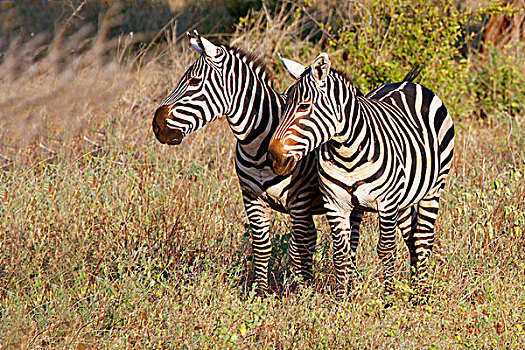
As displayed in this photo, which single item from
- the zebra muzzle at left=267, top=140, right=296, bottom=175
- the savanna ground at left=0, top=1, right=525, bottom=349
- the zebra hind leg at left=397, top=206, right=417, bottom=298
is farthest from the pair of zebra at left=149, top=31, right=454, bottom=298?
the savanna ground at left=0, top=1, right=525, bottom=349

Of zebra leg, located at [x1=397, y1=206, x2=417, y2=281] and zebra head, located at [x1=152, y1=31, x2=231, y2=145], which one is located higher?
zebra head, located at [x1=152, y1=31, x2=231, y2=145]

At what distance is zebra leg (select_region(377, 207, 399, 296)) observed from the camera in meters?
3.82

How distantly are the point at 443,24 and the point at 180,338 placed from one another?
622 cm

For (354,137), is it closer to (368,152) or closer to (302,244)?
(368,152)

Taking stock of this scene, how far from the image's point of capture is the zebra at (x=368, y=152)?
11.2 feet

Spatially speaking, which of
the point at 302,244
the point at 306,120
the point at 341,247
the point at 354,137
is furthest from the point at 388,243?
the point at 306,120

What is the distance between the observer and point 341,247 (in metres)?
3.88

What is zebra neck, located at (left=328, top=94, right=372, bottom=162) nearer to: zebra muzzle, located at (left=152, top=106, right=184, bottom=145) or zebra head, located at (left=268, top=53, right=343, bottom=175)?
zebra head, located at (left=268, top=53, right=343, bottom=175)

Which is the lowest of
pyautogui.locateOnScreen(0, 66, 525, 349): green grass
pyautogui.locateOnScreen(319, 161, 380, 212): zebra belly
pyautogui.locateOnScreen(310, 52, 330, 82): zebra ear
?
pyautogui.locateOnScreen(0, 66, 525, 349): green grass

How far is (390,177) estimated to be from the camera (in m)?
3.72

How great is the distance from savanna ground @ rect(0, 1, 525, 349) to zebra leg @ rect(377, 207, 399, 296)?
0.10 metres

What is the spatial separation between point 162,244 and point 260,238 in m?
0.86

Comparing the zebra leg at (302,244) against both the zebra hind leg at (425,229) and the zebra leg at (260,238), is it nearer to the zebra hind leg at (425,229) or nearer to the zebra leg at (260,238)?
the zebra leg at (260,238)

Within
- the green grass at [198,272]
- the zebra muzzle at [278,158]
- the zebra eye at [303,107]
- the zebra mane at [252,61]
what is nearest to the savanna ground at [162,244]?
the green grass at [198,272]
